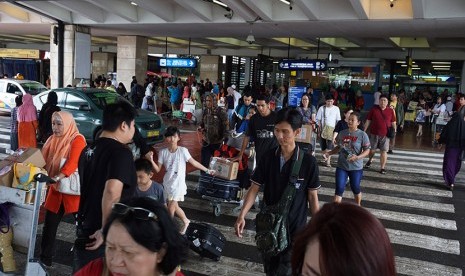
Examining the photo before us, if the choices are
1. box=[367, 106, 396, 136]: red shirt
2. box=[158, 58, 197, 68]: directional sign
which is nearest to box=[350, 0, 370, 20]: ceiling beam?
box=[367, 106, 396, 136]: red shirt

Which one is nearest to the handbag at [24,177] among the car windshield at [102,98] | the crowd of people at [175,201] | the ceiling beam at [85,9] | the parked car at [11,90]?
the crowd of people at [175,201]

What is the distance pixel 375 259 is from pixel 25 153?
153 inches

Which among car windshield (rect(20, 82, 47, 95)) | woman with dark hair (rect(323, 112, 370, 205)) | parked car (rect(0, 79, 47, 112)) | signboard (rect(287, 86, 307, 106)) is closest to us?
woman with dark hair (rect(323, 112, 370, 205))

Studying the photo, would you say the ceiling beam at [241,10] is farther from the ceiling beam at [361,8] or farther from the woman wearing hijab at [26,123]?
the woman wearing hijab at [26,123]

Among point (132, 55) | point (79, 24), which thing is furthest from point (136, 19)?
point (132, 55)

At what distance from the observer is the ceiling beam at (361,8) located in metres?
12.8

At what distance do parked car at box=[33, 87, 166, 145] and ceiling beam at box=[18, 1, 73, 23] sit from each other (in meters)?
5.85

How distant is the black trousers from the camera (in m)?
4.63

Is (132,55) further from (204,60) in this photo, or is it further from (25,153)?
(25,153)

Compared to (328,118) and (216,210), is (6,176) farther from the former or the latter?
(328,118)

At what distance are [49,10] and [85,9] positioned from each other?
5.87ft

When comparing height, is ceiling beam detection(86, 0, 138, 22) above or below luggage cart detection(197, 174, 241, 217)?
above

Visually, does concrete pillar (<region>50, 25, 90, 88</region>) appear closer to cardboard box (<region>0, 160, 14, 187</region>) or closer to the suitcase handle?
the suitcase handle

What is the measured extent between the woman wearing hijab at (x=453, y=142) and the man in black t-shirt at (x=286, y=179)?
6.67 meters
